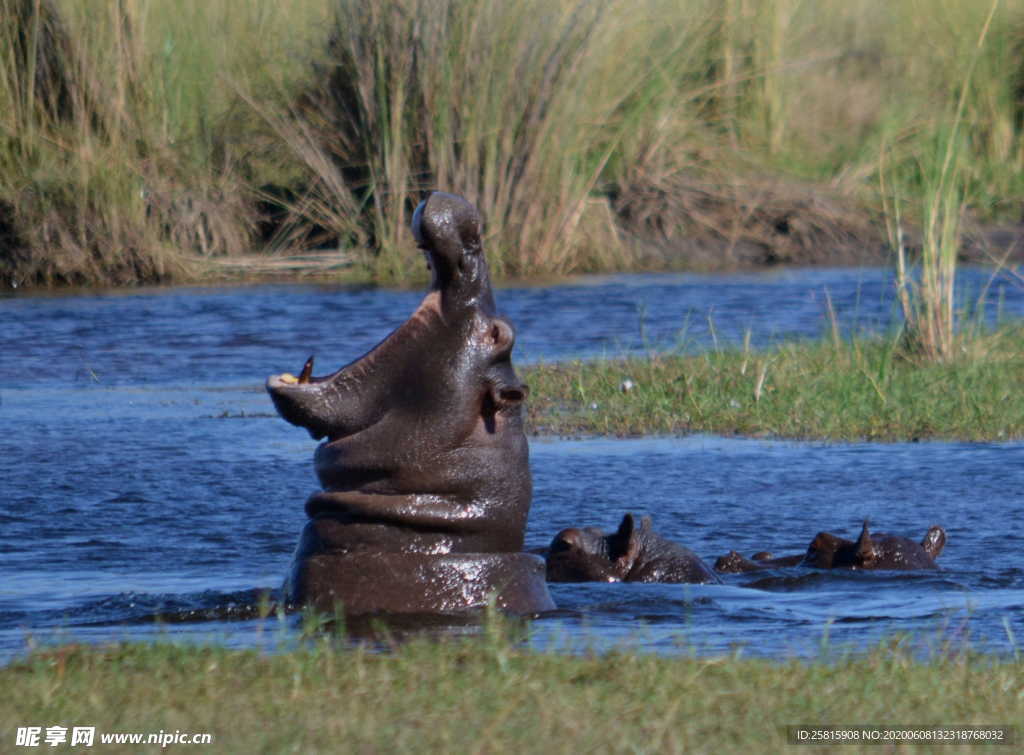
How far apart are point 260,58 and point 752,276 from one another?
4.31m

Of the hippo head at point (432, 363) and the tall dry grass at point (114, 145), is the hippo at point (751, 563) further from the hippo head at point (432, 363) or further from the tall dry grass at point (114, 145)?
the tall dry grass at point (114, 145)

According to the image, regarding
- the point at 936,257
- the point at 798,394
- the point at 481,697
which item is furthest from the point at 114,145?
the point at 481,697

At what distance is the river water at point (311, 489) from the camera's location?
4695mm

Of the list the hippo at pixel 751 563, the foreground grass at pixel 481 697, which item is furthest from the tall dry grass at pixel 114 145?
the foreground grass at pixel 481 697

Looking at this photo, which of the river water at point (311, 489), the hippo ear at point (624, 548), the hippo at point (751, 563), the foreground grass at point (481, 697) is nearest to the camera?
the foreground grass at point (481, 697)

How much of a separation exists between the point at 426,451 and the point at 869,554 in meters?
1.75

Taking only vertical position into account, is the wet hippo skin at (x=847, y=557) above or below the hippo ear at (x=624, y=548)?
below

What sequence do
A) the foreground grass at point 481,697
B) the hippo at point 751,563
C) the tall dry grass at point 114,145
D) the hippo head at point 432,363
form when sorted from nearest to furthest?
1. the foreground grass at point 481,697
2. the hippo head at point 432,363
3. the hippo at point 751,563
4. the tall dry grass at point 114,145

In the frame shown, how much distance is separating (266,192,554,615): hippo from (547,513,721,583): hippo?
83 centimetres

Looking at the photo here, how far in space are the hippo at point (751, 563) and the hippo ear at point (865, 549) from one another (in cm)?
20

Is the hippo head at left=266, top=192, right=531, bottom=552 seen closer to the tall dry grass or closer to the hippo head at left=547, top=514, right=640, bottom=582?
the hippo head at left=547, top=514, right=640, bottom=582

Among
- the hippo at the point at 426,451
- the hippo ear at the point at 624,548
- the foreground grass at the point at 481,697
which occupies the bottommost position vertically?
the hippo ear at the point at 624,548

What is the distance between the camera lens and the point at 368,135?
43.6 ft

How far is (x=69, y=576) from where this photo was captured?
5551 millimetres
